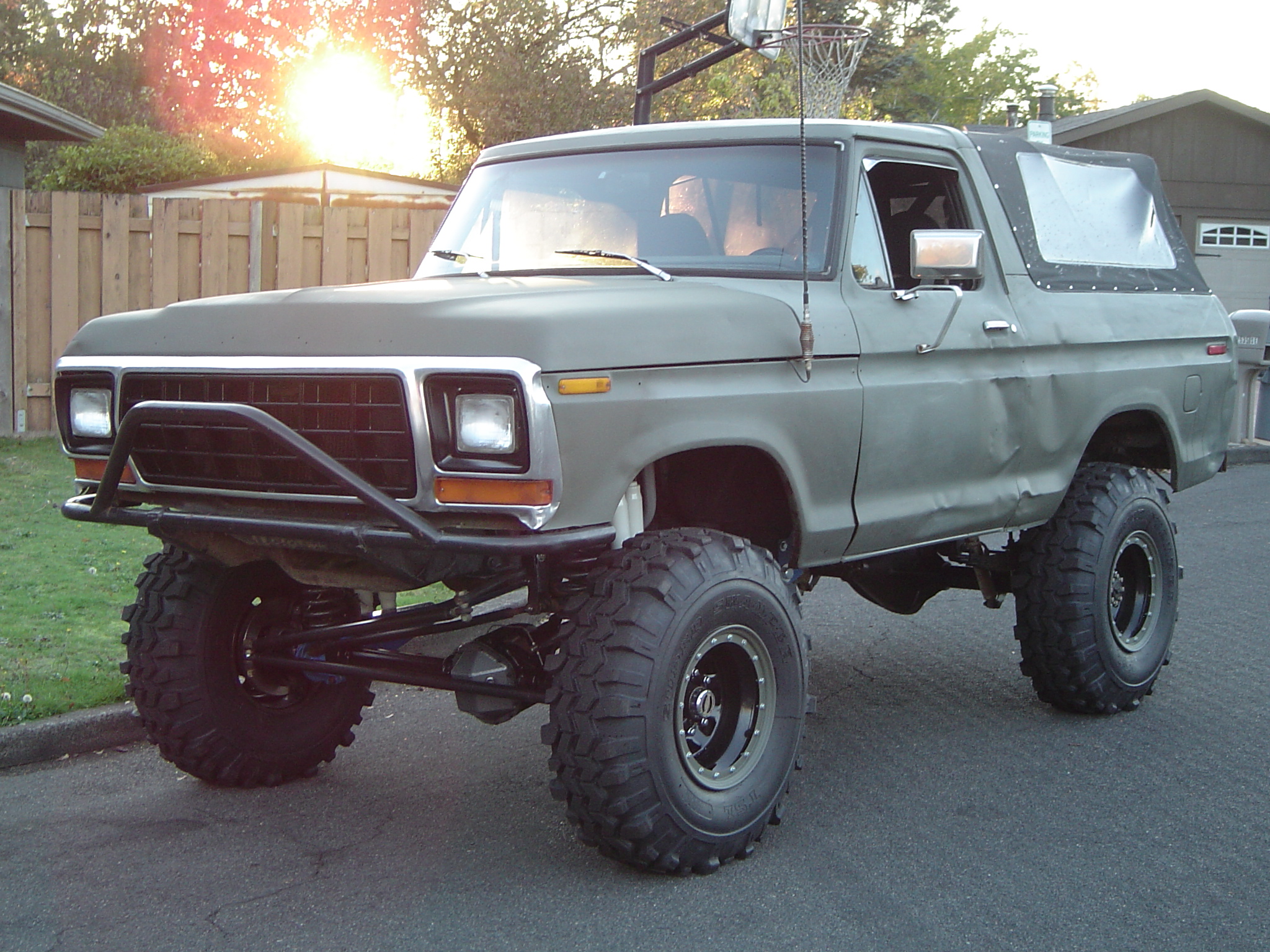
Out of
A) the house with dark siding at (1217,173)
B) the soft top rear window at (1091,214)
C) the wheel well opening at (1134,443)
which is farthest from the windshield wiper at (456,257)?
the house with dark siding at (1217,173)

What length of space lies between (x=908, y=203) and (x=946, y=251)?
81 cm

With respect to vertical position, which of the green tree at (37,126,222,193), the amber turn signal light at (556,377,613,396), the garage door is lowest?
the amber turn signal light at (556,377,613,396)

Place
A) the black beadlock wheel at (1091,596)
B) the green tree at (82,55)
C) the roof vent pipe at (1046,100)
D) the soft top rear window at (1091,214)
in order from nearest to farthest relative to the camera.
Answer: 1. the black beadlock wheel at (1091,596)
2. the soft top rear window at (1091,214)
3. the roof vent pipe at (1046,100)
4. the green tree at (82,55)

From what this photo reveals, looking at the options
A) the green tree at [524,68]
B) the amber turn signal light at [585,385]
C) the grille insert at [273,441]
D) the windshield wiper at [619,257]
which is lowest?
the grille insert at [273,441]

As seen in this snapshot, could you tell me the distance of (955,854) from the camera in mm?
4266

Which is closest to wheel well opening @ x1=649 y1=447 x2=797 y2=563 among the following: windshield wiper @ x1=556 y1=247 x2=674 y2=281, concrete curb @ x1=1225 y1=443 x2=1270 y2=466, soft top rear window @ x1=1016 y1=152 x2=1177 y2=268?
windshield wiper @ x1=556 y1=247 x2=674 y2=281

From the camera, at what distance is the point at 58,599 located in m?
6.72

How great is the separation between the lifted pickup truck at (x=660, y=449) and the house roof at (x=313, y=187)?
15.9m

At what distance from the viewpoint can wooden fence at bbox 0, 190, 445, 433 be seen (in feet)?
40.0

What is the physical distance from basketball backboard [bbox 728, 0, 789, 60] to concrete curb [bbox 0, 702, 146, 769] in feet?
19.3

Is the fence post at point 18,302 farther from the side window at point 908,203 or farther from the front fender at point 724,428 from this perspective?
the front fender at point 724,428

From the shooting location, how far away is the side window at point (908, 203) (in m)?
5.15

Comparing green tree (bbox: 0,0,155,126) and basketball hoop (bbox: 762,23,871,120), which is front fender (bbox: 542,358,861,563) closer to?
basketball hoop (bbox: 762,23,871,120)

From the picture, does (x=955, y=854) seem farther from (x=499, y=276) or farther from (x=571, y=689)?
(x=499, y=276)
